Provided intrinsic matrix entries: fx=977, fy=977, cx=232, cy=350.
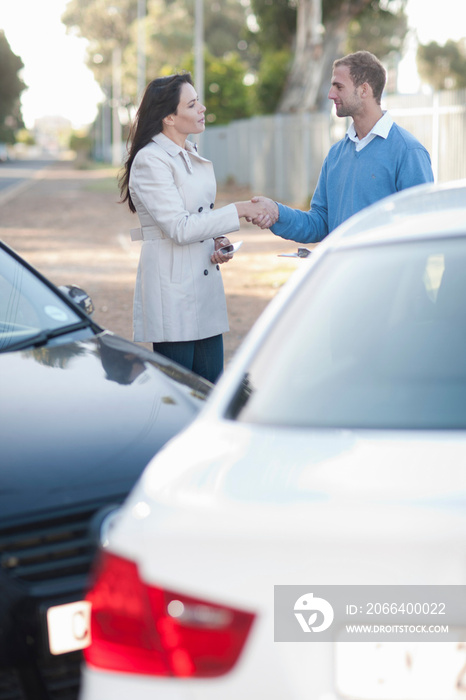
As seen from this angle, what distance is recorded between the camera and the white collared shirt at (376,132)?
437cm

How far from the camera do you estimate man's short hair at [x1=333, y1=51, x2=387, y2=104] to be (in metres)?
4.49

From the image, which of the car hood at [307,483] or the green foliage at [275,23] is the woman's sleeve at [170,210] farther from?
the green foliage at [275,23]

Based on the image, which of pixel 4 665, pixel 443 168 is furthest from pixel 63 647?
pixel 443 168

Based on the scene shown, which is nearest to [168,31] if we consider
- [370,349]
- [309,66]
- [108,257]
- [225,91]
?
A: [225,91]

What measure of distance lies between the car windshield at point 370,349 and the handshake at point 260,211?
7.09ft

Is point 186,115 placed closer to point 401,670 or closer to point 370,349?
point 370,349

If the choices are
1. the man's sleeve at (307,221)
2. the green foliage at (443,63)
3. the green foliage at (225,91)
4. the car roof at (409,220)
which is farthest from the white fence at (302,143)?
the green foliage at (443,63)

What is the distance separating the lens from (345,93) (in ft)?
14.7

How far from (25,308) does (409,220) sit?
193 cm

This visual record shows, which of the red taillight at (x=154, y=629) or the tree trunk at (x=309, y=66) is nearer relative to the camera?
the red taillight at (x=154, y=629)

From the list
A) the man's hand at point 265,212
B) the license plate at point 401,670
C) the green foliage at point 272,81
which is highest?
the green foliage at point 272,81

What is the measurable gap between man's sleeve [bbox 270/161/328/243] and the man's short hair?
419 millimetres

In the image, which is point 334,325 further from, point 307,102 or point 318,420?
point 307,102

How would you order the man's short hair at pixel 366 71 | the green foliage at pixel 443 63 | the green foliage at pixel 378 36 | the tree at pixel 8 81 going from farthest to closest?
the green foliage at pixel 443 63, the tree at pixel 8 81, the green foliage at pixel 378 36, the man's short hair at pixel 366 71
